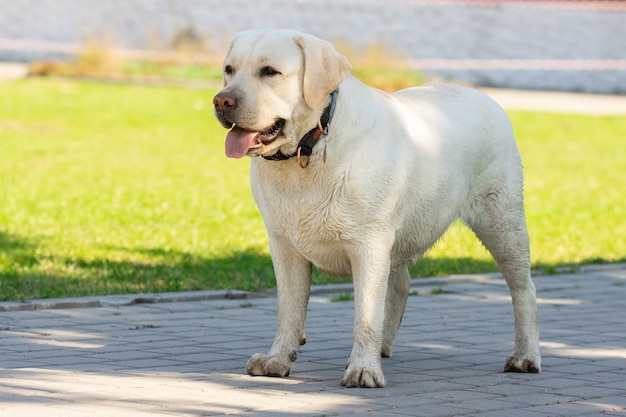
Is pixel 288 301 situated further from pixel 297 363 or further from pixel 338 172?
pixel 338 172

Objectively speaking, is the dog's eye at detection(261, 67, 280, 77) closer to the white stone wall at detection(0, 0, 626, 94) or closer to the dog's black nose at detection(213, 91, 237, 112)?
the dog's black nose at detection(213, 91, 237, 112)

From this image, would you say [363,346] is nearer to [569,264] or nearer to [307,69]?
[307,69]

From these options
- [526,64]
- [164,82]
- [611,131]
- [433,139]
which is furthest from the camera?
[526,64]

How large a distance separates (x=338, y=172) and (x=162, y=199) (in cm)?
811

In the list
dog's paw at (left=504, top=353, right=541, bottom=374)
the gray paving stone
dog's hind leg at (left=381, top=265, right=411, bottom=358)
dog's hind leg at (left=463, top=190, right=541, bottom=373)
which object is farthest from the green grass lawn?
dog's paw at (left=504, top=353, right=541, bottom=374)

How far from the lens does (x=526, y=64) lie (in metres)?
33.1

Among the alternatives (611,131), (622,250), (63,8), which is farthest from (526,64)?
(622,250)

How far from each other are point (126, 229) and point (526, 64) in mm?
23406

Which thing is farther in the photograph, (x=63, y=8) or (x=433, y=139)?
(x=63, y=8)

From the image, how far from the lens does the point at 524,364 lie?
621cm

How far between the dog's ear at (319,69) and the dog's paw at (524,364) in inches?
68.6

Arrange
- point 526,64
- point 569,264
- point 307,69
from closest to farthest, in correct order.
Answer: point 307,69
point 569,264
point 526,64

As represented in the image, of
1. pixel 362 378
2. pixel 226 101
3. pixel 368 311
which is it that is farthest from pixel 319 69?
pixel 362 378

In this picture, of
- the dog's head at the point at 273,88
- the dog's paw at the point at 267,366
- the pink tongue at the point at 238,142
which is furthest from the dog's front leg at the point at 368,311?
the pink tongue at the point at 238,142
